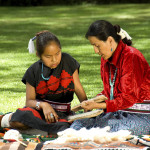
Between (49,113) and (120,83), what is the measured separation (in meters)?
0.79

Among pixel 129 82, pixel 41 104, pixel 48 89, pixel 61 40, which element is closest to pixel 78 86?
pixel 48 89

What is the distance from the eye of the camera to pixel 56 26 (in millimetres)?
13453

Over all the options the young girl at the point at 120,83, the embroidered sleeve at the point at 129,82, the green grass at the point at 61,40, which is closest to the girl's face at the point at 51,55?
the young girl at the point at 120,83

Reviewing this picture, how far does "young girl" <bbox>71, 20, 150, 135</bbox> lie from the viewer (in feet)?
13.2

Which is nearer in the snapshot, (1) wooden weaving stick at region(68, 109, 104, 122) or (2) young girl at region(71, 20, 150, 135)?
(2) young girl at region(71, 20, 150, 135)

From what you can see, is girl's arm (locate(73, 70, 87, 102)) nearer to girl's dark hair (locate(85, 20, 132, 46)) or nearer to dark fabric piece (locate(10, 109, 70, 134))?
dark fabric piece (locate(10, 109, 70, 134))

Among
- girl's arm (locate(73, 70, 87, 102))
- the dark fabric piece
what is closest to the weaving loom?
the dark fabric piece

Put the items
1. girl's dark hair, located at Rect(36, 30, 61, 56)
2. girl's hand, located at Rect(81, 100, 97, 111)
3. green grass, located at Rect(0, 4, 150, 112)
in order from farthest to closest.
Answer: green grass, located at Rect(0, 4, 150, 112)
girl's dark hair, located at Rect(36, 30, 61, 56)
girl's hand, located at Rect(81, 100, 97, 111)

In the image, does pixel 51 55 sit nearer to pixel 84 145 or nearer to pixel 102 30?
pixel 102 30

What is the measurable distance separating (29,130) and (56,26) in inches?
369

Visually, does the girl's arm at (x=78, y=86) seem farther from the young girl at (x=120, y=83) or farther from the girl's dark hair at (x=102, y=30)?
the girl's dark hair at (x=102, y=30)

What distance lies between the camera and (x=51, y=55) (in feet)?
14.1

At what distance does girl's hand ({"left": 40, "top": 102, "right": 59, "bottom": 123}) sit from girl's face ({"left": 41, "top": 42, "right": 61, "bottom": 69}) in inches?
17.1

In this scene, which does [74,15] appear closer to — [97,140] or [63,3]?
[63,3]
